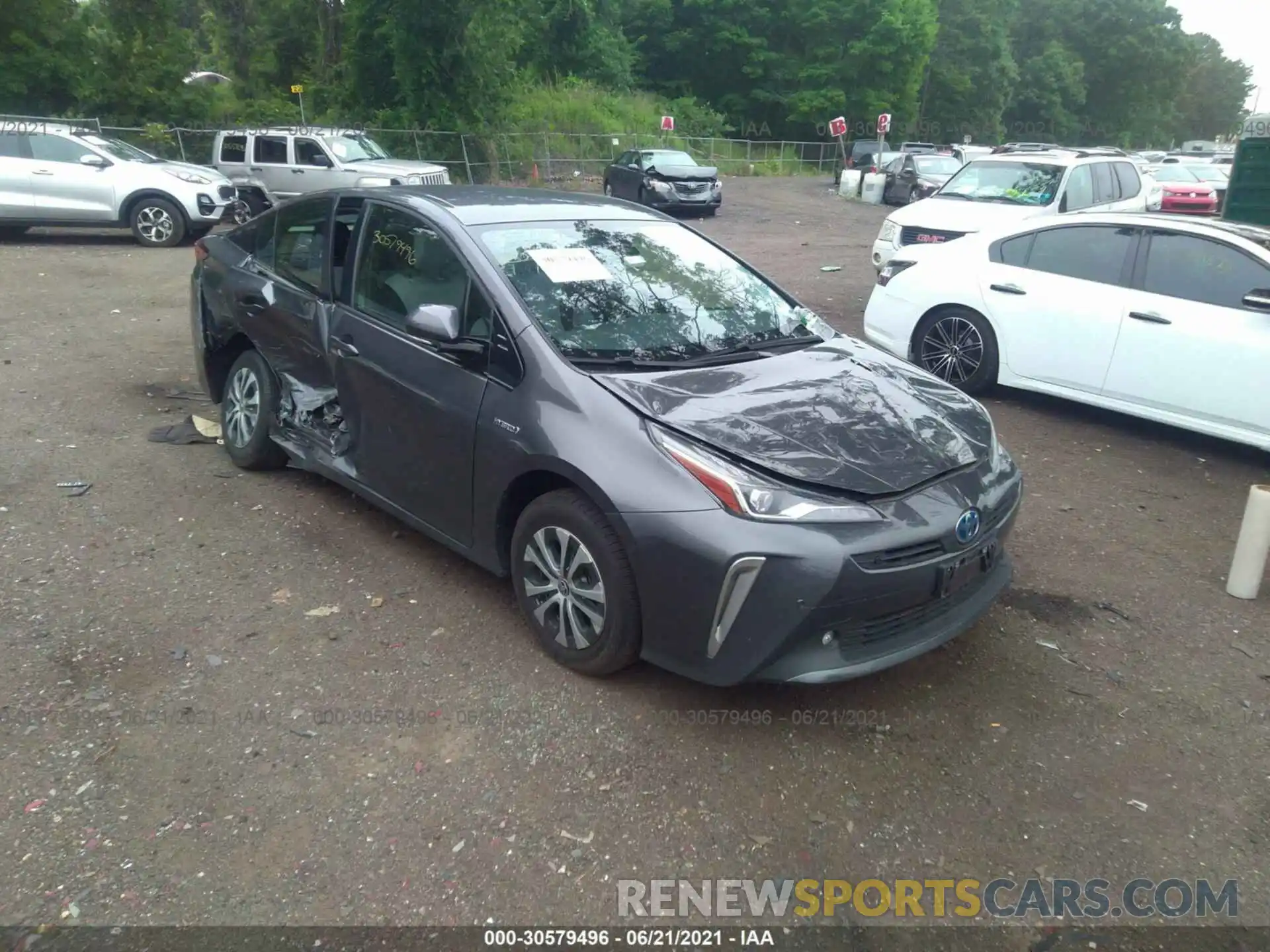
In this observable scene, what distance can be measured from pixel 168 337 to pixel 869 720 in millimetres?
7548

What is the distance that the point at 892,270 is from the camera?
322 inches

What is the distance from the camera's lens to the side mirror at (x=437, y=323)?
151 inches

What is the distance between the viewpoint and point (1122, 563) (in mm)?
4879

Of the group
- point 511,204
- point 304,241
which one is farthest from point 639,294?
point 304,241

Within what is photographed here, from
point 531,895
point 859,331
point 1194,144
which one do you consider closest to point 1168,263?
point 859,331

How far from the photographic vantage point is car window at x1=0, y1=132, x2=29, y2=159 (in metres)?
14.0

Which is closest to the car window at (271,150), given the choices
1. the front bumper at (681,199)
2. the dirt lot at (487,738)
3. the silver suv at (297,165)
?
the silver suv at (297,165)

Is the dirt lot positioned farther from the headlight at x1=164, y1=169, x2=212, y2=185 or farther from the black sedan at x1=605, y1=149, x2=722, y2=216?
A: the black sedan at x1=605, y1=149, x2=722, y2=216

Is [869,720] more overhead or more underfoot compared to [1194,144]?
more underfoot

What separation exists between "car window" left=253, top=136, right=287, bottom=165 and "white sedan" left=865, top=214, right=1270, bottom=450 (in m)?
14.0

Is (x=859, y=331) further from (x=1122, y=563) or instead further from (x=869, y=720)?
(x=869, y=720)

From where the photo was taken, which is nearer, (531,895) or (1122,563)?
(531,895)

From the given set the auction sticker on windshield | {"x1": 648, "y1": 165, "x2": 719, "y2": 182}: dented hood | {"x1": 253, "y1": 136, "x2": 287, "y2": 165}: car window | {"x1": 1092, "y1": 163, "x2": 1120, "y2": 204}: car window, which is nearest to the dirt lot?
the auction sticker on windshield

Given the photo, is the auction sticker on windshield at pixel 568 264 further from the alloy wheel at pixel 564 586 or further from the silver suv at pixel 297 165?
the silver suv at pixel 297 165
